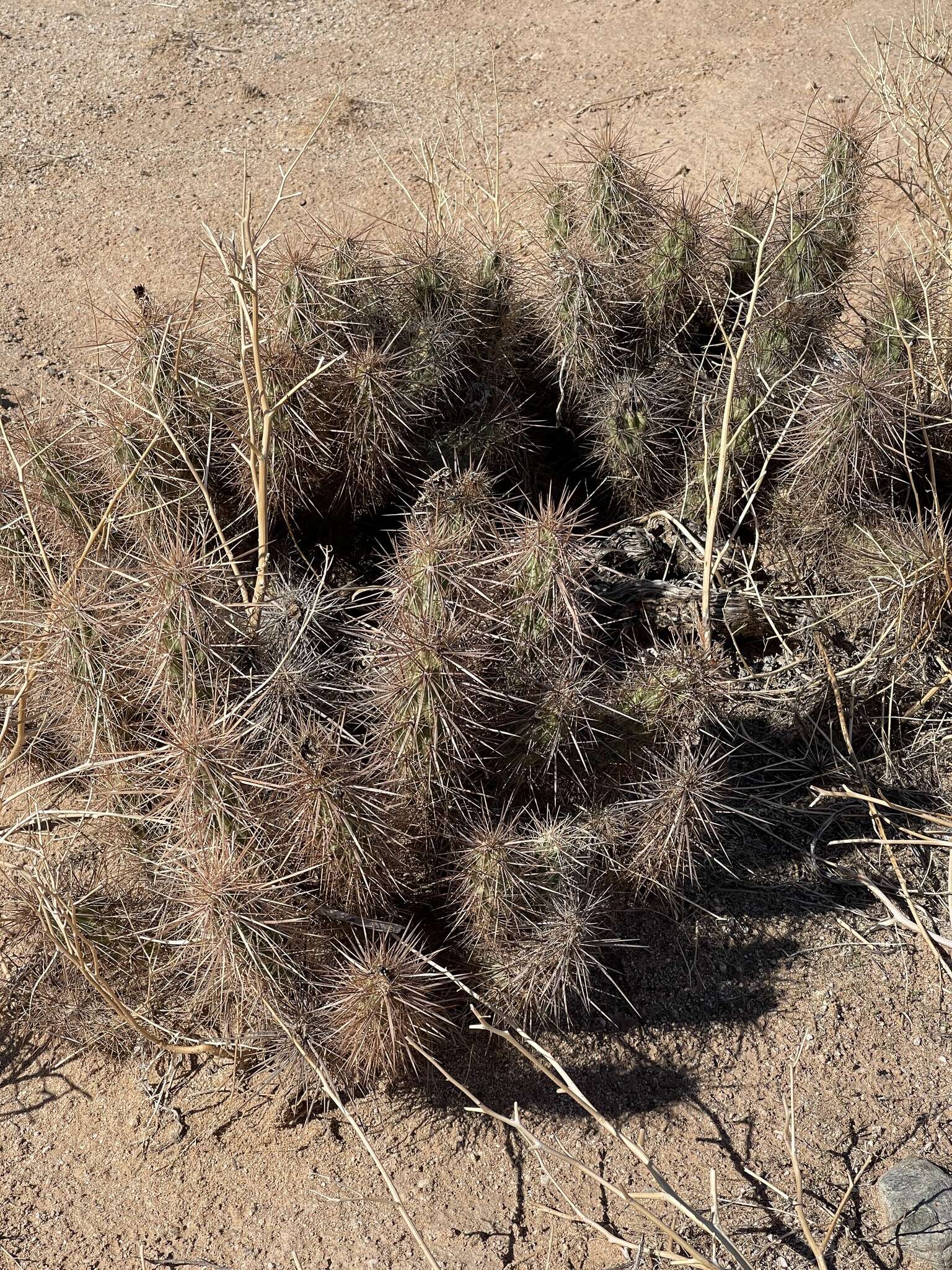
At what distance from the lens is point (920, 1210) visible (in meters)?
2.56

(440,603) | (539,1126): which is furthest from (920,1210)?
(440,603)

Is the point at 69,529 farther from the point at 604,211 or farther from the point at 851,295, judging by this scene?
the point at 851,295

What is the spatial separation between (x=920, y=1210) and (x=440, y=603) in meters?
1.68

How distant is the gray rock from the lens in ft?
8.26

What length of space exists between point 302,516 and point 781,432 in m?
1.40

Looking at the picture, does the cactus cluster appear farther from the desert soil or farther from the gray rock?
the gray rock

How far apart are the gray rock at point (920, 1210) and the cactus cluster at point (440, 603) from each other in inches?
30.4

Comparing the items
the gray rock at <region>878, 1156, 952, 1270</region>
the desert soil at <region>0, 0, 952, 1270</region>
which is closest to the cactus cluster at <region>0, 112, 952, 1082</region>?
the desert soil at <region>0, 0, 952, 1270</region>

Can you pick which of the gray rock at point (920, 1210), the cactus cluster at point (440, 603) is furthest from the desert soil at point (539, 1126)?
the cactus cluster at point (440, 603)

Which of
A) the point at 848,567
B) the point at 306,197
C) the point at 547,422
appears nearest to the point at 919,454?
the point at 848,567

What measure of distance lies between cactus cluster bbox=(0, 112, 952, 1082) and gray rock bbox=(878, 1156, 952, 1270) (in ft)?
2.54

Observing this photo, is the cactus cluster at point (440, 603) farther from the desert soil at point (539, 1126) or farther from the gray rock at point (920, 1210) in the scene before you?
the gray rock at point (920, 1210)

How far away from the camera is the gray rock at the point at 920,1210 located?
252 cm

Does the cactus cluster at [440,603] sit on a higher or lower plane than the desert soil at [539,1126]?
higher
